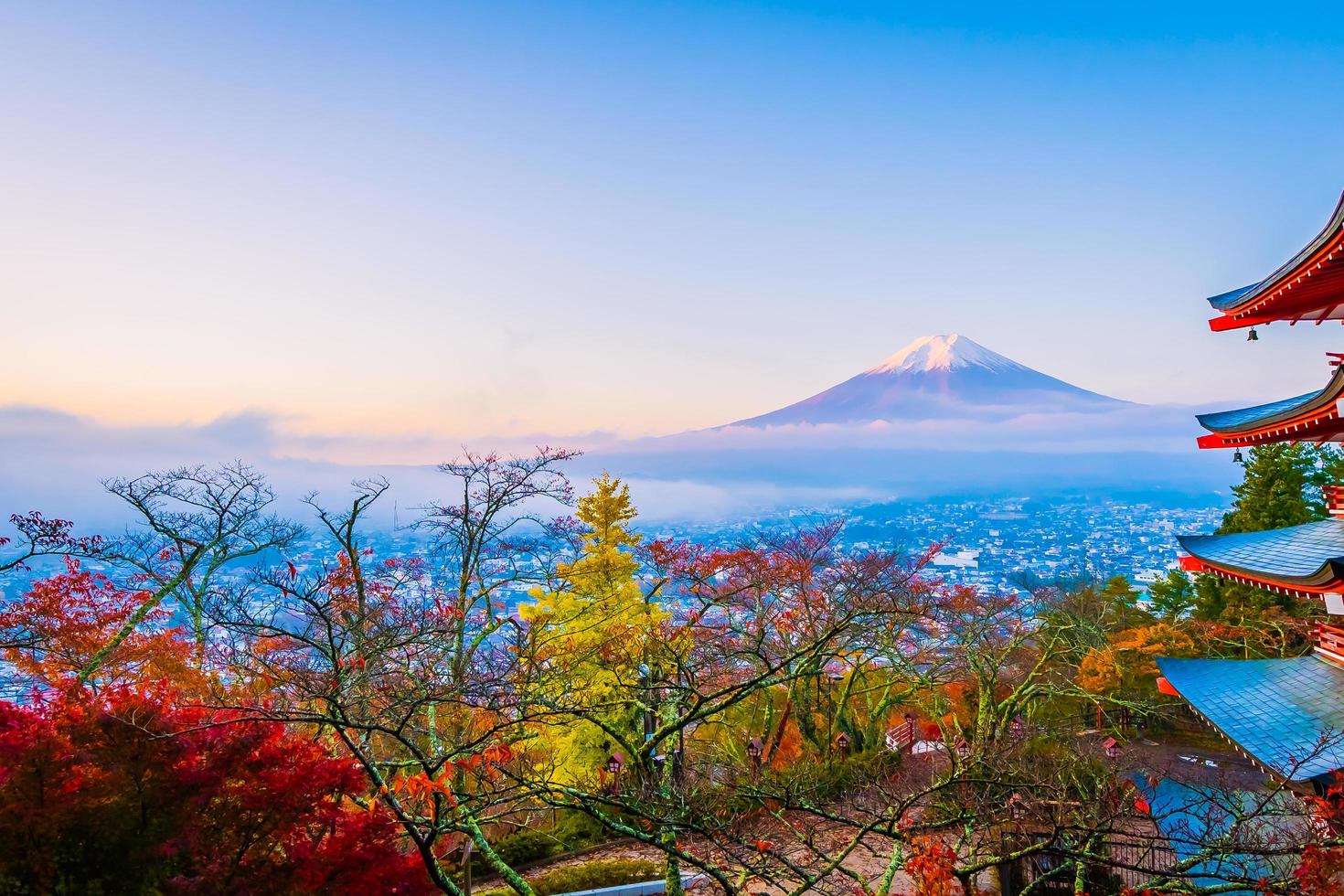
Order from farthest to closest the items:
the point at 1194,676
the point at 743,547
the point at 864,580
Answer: the point at 743,547
the point at 864,580
the point at 1194,676

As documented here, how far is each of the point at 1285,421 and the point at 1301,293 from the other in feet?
3.45

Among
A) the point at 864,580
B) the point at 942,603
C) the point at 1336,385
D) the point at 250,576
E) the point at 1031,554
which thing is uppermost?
the point at 1336,385

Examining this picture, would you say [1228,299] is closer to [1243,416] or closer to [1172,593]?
[1243,416]

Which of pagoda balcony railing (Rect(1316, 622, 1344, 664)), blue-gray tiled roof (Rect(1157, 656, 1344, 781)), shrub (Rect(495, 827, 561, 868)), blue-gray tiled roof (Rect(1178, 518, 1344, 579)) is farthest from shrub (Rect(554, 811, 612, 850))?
pagoda balcony railing (Rect(1316, 622, 1344, 664))

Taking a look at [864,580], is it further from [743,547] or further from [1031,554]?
[1031,554]

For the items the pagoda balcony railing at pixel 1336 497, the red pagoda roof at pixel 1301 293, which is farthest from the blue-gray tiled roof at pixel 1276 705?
the red pagoda roof at pixel 1301 293

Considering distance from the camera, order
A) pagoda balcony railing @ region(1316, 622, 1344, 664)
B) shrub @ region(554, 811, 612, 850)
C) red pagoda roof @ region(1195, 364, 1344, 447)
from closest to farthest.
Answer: red pagoda roof @ region(1195, 364, 1344, 447) < pagoda balcony railing @ region(1316, 622, 1344, 664) < shrub @ region(554, 811, 612, 850)

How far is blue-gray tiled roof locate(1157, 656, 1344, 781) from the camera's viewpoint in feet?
16.9

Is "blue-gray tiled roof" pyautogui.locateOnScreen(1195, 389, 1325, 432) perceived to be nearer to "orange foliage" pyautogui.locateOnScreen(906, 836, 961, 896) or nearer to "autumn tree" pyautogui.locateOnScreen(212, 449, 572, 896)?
"orange foliage" pyautogui.locateOnScreen(906, 836, 961, 896)

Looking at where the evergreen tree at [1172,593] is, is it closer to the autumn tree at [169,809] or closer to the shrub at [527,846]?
the shrub at [527,846]

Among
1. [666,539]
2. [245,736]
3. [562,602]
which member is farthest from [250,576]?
[666,539]

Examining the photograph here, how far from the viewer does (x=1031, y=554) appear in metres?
52.0

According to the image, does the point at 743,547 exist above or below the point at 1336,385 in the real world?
below

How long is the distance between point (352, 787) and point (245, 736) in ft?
2.62
